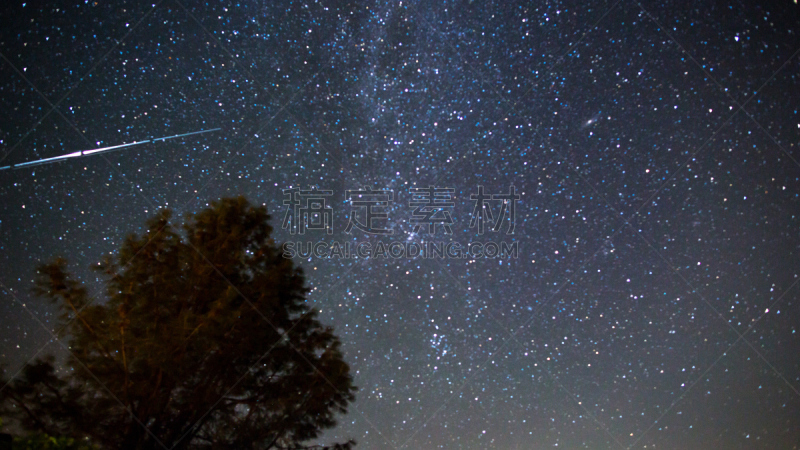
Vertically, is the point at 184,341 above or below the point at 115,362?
above

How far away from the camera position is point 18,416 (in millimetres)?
4164

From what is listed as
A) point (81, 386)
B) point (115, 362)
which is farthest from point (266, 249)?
point (81, 386)

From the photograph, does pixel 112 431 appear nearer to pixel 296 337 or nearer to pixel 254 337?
pixel 254 337

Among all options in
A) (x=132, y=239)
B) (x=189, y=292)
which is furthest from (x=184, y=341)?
(x=132, y=239)

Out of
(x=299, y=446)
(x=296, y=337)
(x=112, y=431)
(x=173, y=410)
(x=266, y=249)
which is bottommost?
(x=112, y=431)

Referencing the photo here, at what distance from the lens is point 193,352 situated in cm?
461

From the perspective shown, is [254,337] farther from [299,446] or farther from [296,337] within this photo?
[299,446]

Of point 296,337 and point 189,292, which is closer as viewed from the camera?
point 189,292

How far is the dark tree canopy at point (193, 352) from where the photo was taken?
440 centimetres

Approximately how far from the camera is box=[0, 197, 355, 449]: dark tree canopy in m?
4.40

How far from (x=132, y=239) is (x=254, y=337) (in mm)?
1788

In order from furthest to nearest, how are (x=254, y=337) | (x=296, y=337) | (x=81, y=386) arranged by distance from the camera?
(x=296, y=337)
(x=254, y=337)
(x=81, y=386)

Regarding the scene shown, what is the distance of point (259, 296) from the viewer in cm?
516

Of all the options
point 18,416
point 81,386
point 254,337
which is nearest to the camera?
point 18,416
